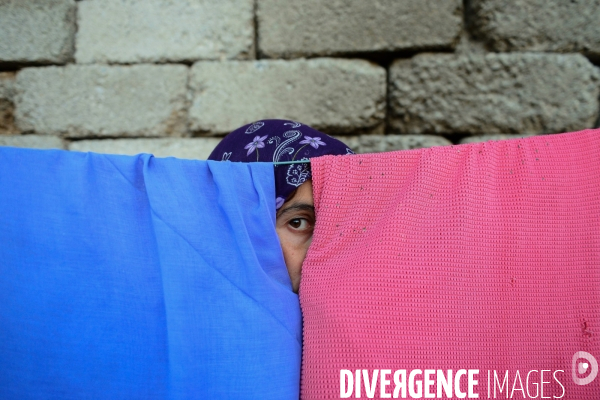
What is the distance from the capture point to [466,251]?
4.13 feet

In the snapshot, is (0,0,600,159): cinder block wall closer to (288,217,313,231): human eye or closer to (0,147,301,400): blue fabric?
(288,217,313,231): human eye

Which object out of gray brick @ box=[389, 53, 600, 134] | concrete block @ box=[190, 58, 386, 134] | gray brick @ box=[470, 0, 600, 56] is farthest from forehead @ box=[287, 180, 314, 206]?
gray brick @ box=[470, 0, 600, 56]

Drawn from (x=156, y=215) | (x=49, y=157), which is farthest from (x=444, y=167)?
(x=49, y=157)

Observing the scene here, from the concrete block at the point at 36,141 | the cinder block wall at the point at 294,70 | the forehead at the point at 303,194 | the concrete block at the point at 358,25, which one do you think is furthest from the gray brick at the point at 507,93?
the concrete block at the point at 36,141

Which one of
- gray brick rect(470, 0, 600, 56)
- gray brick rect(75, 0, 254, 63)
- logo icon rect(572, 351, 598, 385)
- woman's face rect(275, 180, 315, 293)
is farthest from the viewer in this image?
gray brick rect(75, 0, 254, 63)

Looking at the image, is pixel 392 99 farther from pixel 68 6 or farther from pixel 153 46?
pixel 68 6

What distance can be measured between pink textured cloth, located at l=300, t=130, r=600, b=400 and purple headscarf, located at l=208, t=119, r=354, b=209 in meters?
0.11

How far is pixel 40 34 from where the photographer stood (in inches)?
108

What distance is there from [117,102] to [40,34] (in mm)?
633

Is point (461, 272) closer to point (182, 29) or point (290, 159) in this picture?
point (290, 159)

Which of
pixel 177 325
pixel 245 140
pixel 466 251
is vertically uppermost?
pixel 245 140

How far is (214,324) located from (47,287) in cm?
44

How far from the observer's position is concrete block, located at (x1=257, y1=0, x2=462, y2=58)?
2.45 m

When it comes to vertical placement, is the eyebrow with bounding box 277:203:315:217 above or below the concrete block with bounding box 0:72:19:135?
below
